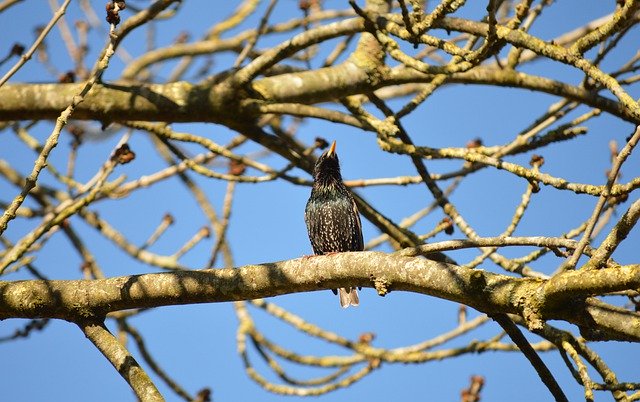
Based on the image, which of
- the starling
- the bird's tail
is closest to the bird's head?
the starling

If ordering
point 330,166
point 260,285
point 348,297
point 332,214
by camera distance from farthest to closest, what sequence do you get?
point 348,297
point 330,166
point 332,214
point 260,285

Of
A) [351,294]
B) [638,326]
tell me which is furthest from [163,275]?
[351,294]

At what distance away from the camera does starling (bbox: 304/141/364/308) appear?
275 inches

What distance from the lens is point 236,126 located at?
5395 mm

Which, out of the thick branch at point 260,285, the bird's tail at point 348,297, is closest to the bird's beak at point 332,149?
the bird's tail at point 348,297

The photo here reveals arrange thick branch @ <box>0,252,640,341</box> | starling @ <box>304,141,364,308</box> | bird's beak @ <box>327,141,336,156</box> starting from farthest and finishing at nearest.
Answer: bird's beak @ <box>327,141,336,156</box> < starling @ <box>304,141,364,308</box> < thick branch @ <box>0,252,640,341</box>

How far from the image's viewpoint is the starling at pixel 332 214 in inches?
275

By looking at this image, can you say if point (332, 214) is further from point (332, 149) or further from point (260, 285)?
point (260, 285)

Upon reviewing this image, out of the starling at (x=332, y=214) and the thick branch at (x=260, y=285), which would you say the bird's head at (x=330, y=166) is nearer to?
the starling at (x=332, y=214)

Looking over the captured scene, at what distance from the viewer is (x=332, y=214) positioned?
275 inches

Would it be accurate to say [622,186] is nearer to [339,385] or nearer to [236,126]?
[236,126]

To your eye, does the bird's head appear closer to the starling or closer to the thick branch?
the starling

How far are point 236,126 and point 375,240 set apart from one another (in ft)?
5.75

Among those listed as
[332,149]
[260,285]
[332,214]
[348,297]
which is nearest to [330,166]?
[332,149]
